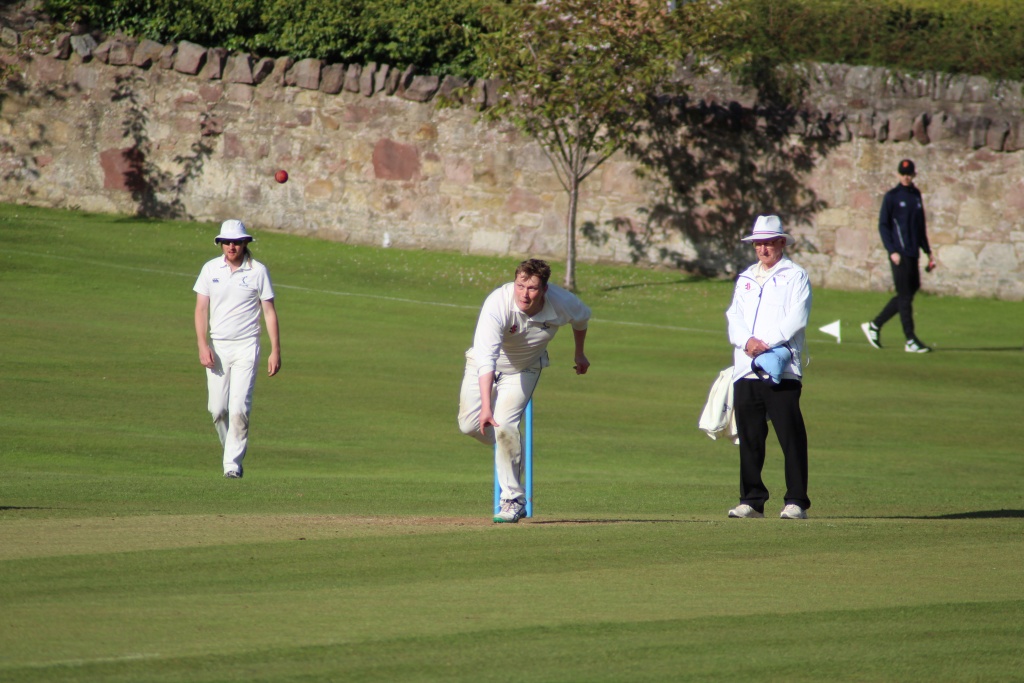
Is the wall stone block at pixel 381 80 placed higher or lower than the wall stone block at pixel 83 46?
lower

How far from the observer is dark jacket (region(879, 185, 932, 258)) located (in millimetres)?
19391

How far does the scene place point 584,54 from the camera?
24.1 m

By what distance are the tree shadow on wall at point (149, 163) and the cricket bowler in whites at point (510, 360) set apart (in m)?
20.4

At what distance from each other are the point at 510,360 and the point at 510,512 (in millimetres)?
940

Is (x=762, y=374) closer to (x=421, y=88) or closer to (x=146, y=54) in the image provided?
(x=421, y=88)

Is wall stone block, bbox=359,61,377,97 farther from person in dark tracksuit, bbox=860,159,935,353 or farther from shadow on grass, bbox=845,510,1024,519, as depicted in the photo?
shadow on grass, bbox=845,510,1024,519

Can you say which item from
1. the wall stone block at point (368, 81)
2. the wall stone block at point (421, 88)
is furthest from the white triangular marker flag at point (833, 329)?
the wall stone block at point (368, 81)

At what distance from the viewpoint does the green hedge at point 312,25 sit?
92.6 ft

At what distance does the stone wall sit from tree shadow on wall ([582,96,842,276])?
0.19 feet

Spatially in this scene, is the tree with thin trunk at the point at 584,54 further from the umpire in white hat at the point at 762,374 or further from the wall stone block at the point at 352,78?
the umpire in white hat at the point at 762,374

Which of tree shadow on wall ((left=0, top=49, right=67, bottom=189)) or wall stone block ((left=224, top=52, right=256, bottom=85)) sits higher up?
wall stone block ((left=224, top=52, right=256, bottom=85))

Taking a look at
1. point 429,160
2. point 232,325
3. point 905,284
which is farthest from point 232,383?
point 429,160

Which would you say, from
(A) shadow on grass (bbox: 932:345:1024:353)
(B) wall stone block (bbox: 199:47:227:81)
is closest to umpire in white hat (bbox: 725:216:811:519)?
(A) shadow on grass (bbox: 932:345:1024:353)

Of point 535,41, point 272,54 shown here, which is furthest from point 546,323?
point 272,54
